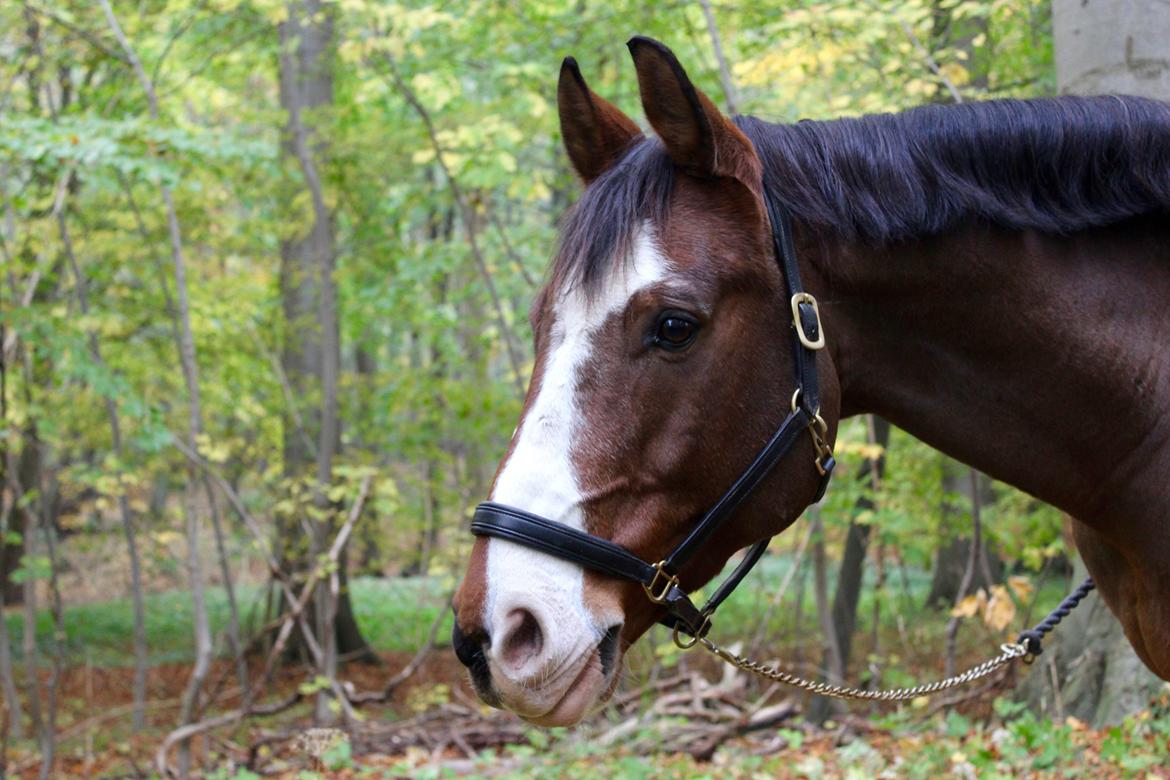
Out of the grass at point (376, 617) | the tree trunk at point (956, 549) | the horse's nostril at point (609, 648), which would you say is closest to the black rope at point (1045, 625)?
the horse's nostril at point (609, 648)

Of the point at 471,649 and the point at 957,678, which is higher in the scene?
the point at 471,649

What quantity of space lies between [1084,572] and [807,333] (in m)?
3.16

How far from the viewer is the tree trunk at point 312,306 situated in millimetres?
8242

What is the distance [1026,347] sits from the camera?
7.70 feet

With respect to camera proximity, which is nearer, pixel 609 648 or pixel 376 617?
pixel 609 648

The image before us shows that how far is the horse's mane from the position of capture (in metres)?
2.27

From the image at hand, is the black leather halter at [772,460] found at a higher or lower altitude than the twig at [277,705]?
higher

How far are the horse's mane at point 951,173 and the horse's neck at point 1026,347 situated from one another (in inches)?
2.7

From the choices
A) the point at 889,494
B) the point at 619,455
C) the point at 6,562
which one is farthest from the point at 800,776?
the point at 6,562

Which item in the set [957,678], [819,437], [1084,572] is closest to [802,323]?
[819,437]

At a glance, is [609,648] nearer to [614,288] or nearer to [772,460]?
[772,460]

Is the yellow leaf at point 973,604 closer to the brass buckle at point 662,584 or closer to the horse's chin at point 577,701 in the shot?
the brass buckle at point 662,584

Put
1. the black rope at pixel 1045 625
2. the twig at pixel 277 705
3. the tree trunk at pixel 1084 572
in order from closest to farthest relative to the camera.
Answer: the black rope at pixel 1045 625 < the tree trunk at pixel 1084 572 < the twig at pixel 277 705

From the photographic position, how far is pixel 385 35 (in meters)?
8.47
